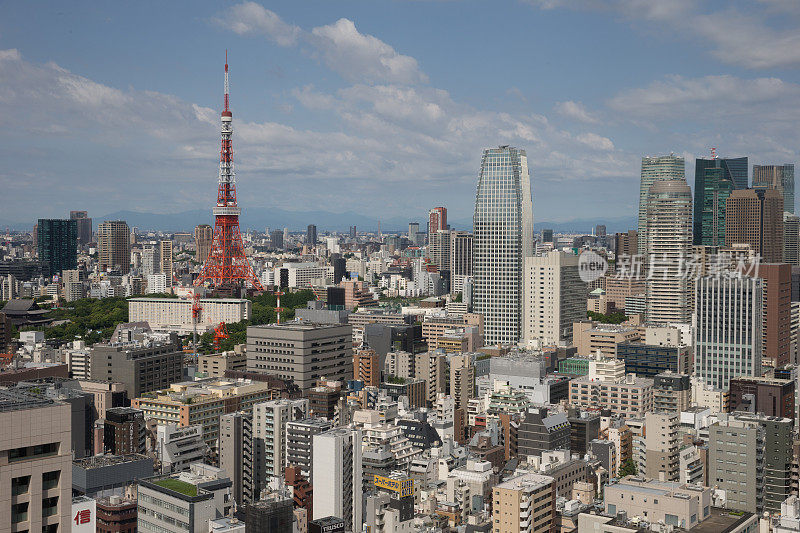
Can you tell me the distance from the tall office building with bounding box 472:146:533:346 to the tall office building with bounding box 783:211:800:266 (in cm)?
2018

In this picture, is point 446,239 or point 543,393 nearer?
point 543,393

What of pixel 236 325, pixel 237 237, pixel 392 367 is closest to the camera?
pixel 392 367

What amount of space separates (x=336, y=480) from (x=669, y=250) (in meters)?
27.9

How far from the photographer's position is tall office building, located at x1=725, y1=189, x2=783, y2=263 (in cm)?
4712

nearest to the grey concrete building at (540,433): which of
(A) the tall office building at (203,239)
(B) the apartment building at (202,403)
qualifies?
(B) the apartment building at (202,403)

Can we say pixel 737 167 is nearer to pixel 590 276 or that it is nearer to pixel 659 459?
pixel 590 276

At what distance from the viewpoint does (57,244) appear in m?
57.3

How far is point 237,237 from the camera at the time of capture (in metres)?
37.0

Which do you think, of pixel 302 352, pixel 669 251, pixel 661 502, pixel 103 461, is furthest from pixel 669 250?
pixel 103 461

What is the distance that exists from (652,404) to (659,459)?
5.76 meters

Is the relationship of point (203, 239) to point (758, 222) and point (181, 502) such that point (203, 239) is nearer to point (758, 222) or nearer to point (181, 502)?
point (758, 222)

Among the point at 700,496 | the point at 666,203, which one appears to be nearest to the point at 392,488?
the point at 700,496

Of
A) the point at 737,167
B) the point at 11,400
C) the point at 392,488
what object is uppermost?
the point at 737,167

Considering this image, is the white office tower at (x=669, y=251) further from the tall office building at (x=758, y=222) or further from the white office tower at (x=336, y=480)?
the white office tower at (x=336, y=480)
